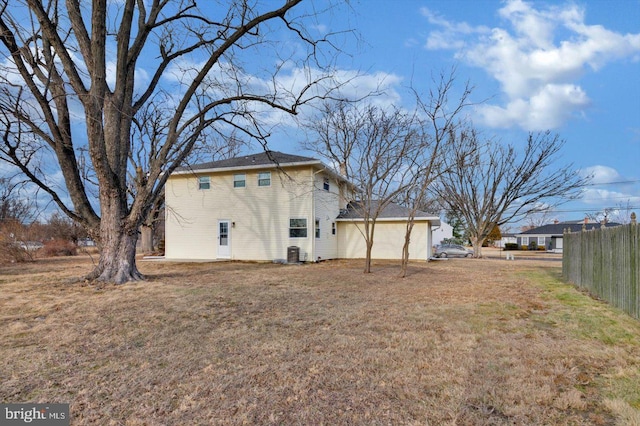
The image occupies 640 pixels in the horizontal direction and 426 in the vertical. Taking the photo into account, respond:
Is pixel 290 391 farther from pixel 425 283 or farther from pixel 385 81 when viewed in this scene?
pixel 385 81

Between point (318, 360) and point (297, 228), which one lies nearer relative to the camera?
point (318, 360)

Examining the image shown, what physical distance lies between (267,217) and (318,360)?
44.4ft

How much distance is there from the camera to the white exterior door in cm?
1750

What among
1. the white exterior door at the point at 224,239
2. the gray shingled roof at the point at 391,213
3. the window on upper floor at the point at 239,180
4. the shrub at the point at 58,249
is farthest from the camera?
the shrub at the point at 58,249

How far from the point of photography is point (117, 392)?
9.66ft

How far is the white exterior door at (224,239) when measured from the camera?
17.5 m

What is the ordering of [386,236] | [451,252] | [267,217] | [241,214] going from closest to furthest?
[267,217] → [241,214] → [386,236] → [451,252]

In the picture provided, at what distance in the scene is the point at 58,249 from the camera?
22.6m

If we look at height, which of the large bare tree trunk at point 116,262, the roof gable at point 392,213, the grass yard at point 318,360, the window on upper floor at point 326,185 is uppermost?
the window on upper floor at point 326,185

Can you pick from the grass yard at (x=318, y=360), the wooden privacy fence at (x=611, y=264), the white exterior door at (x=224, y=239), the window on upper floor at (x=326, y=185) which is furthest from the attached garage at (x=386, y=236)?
the grass yard at (x=318, y=360)

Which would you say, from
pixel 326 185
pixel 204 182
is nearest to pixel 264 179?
pixel 326 185

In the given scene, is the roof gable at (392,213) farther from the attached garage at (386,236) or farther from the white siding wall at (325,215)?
the white siding wall at (325,215)

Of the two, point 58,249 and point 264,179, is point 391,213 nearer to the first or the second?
point 264,179

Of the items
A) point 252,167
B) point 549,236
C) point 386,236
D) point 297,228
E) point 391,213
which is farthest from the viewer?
point 549,236
